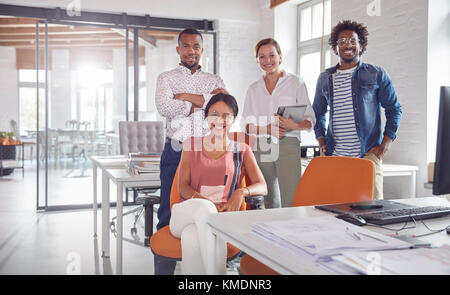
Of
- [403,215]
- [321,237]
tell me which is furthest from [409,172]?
[321,237]

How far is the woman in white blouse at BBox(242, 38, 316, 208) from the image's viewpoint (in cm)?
264

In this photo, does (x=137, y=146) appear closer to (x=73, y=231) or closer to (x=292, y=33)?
(x=73, y=231)

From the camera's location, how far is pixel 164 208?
7.72ft

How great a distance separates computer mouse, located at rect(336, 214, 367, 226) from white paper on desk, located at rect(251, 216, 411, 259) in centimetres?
7

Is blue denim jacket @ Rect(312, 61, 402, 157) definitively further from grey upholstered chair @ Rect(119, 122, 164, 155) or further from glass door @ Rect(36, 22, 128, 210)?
glass door @ Rect(36, 22, 128, 210)

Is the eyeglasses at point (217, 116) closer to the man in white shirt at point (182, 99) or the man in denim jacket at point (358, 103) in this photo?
the man in white shirt at point (182, 99)

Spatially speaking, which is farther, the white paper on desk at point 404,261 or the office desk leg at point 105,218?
the office desk leg at point 105,218

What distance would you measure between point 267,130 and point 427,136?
51.4 inches

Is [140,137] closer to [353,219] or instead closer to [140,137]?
[140,137]

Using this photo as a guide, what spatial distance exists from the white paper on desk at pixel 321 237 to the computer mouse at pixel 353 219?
2.6 inches

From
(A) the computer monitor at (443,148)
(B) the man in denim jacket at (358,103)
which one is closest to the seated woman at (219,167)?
(B) the man in denim jacket at (358,103)

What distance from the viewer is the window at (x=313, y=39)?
4.69 meters

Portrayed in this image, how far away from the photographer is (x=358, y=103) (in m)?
2.45

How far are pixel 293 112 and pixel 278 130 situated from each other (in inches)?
5.7
